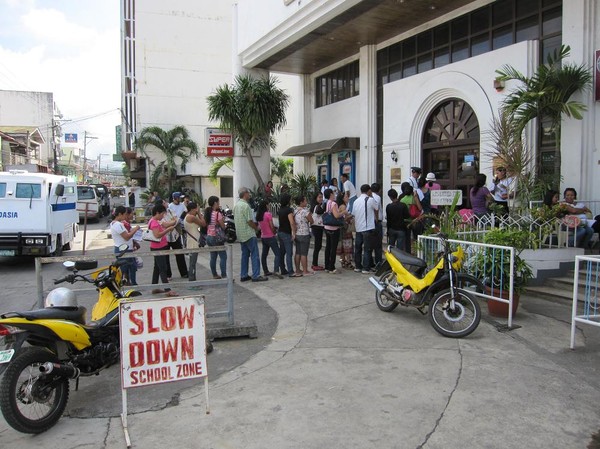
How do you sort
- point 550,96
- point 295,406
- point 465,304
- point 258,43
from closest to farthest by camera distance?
1. point 295,406
2. point 465,304
3. point 550,96
4. point 258,43

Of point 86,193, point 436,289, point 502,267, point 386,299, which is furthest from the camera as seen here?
point 86,193

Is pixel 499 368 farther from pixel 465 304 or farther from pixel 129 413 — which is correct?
pixel 129 413

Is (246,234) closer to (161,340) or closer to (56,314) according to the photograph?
(56,314)

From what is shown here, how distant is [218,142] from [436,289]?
12677mm

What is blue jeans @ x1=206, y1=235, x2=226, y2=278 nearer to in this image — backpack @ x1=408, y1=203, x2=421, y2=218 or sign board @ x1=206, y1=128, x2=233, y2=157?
backpack @ x1=408, y1=203, x2=421, y2=218

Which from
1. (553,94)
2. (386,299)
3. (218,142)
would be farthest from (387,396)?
(218,142)

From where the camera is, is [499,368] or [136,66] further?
[136,66]

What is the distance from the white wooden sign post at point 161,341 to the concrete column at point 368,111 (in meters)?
12.9

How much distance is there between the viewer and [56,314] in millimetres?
4367

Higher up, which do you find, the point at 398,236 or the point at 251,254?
the point at 398,236

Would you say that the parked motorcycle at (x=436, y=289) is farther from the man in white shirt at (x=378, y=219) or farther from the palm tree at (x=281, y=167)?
the palm tree at (x=281, y=167)

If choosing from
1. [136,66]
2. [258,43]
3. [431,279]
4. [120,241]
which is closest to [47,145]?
[136,66]

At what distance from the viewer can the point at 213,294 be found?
8.67 metres

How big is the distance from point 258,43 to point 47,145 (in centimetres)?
5373
